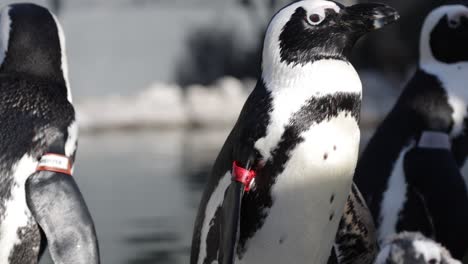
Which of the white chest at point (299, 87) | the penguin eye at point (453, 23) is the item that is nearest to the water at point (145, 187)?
the penguin eye at point (453, 23)

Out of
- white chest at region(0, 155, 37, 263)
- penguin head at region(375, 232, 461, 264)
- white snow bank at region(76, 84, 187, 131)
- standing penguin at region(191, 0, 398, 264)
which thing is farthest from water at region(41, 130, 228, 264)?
penguin head at region(375, 232, 461, 264)

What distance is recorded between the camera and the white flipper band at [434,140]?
4426 mm

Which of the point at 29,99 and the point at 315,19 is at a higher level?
the point at 315,19

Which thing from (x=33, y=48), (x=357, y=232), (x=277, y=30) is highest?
(x=277, y=30)

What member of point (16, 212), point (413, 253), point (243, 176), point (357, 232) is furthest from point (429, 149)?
point (16, 212)

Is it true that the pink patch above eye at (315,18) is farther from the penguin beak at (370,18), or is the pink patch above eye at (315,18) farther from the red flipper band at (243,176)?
the red flipper band at (243,176)

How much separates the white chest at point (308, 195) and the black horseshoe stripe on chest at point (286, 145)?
0.02 metres

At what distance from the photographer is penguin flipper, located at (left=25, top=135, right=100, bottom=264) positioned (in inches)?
140

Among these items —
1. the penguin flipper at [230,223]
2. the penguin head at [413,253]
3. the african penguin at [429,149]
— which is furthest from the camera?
the african penguin at [429,149]

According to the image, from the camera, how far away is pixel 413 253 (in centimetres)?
313

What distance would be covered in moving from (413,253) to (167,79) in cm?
1676

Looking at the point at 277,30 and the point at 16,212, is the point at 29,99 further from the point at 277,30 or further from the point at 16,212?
the point at 277,30

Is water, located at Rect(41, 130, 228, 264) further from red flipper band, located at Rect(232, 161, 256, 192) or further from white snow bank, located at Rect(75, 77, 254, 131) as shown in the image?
red flipper band, located at Rect(232, 161, 256, 192)

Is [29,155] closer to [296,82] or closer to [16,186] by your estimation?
[16,186]
